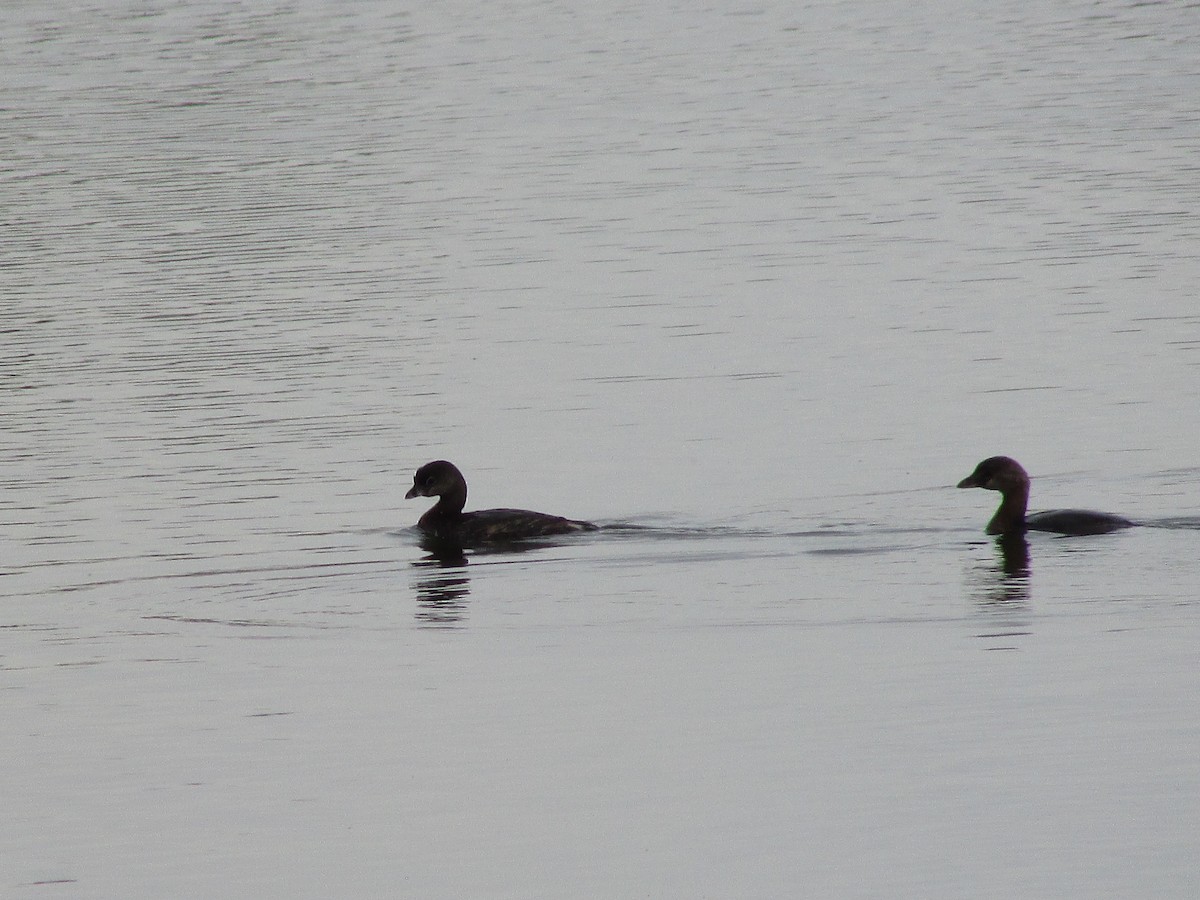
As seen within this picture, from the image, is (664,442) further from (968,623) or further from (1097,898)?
(1097,898)

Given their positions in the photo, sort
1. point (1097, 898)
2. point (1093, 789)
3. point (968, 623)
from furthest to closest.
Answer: point (968, 623)
point (1093, 789)
point (1097, 898)

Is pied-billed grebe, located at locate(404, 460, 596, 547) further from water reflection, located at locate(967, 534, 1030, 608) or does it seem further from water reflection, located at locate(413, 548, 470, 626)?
water reflection, located at locate(967, 534, 1030, 608)

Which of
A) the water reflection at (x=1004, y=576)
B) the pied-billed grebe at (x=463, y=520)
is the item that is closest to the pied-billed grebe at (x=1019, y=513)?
the water reflection at (x=1004, y=576)

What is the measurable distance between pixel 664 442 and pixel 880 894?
10732 millimetres

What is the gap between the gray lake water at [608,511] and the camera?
9.45m

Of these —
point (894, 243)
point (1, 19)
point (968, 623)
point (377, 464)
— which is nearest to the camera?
point (968, 623)

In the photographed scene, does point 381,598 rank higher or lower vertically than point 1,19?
lower

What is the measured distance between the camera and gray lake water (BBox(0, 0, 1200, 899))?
31.0 feet

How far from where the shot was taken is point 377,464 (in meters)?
19.0

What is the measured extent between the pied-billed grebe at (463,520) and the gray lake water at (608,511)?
9.1 inches

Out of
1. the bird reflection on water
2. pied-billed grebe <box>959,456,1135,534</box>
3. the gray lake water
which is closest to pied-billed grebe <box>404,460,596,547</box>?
the bird reflection on water

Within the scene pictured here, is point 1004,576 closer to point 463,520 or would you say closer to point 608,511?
point 608,511

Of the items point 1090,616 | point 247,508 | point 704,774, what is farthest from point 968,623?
point 247,508

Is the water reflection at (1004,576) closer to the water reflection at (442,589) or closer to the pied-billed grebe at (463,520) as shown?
the pied-billed grebe at (463,520)
